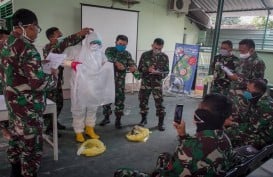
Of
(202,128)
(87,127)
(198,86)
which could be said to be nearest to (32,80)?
(202,128)

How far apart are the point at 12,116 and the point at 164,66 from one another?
95.3 inches

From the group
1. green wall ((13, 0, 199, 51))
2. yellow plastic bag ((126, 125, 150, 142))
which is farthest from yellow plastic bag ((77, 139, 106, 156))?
green wall ((13, 0, 199, 51))

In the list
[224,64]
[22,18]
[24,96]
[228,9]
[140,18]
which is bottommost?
[24,96]

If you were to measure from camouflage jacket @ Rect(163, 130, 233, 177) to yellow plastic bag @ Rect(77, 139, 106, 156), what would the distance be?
1720mm

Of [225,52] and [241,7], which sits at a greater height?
[241,7]

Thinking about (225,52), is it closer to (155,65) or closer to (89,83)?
(155,65)

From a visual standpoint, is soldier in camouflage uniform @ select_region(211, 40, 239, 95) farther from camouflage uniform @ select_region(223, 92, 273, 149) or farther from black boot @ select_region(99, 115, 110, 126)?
black boot @ select_region(99, 115, 110, 126)

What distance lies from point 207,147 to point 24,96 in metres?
1.37

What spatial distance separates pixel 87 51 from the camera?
3084 mm

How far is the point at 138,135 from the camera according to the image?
3.42 m

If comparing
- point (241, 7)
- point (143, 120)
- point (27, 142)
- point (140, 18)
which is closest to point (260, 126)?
point (143, 120)

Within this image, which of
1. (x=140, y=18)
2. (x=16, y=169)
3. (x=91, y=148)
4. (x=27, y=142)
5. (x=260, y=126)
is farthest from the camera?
(x=140, y=18)

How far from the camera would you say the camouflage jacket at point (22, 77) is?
1753mm

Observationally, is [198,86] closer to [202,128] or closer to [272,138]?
[272,138]
